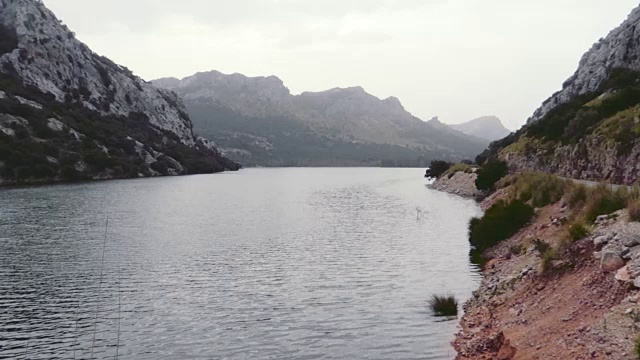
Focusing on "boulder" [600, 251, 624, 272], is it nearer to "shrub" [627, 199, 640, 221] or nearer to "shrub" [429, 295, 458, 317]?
"shrub" [627, 199, 640, 221]

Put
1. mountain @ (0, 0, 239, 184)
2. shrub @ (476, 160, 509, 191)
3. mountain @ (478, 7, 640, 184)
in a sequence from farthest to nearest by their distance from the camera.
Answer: mountain @ (0, 0, 239, 184), shrub @ (476, 160, 509, 191), mountain @ (478, 7, 640, 184)

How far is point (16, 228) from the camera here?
54062 mm

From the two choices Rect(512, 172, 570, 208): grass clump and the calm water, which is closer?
the calm water

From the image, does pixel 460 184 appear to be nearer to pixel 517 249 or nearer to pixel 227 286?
pixel 517 249

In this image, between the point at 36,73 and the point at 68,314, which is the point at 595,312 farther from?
the point at 36,73

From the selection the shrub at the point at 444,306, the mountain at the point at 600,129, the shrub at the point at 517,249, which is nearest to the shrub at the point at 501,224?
the shrub at the point at 517,249

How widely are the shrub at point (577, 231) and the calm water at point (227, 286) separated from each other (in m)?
7.22

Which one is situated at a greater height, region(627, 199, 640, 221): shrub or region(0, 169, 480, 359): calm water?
region(627, 199, 640, 221): shrub

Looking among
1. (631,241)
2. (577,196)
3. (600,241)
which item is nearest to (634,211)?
(600,241)

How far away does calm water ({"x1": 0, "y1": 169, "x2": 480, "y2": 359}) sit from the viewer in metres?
21.8

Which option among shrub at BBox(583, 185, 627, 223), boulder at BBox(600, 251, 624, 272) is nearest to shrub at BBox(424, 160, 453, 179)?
shrub at BBox(583, 185, 627, 223)

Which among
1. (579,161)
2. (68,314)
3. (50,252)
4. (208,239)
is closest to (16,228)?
(50,252)

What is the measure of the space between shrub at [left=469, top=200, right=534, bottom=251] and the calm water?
2.14 m

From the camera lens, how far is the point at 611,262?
18.1 m
